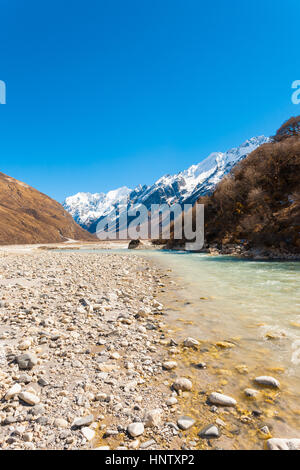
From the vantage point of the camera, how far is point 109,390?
12.4 ft

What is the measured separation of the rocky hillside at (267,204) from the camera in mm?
32125

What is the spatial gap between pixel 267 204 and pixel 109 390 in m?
40.7

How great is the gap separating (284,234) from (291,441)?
3362 centimetres

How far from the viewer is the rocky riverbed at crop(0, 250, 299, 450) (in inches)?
110

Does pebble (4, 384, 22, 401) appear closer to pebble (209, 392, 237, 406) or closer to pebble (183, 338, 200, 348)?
pebble (209, 392, 237, 406)

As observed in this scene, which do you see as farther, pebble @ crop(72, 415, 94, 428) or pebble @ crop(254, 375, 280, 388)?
pebble @ crop(254, 375, 280, 388)

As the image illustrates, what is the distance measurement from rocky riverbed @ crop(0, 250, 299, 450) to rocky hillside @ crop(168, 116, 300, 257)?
30966mm

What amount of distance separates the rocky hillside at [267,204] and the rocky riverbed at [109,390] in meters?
→ 31.0

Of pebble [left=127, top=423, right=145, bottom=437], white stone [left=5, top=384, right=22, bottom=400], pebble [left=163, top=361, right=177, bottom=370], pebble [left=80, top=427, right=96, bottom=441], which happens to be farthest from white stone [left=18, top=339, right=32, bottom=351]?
pebble [left=127, top=423, right=145, bottom=437]

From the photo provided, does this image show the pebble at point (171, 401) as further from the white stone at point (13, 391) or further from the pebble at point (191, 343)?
→ the white stone at point (13, 391)

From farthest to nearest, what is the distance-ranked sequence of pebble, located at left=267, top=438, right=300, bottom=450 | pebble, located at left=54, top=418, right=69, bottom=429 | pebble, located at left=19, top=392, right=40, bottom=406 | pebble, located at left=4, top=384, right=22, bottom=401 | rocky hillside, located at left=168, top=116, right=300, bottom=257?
rocky hillside, located at left=168, top=116, right=300, bottom=257, pebble, located at left=4, top=384, right=22, bottom=401, pebble, located at left=19, top=392, right=40, bottom=406, pebble, located at left=54, top=418, right=69, bottom=429, pebble, located at left=267, top=438, right=300, bottom=450

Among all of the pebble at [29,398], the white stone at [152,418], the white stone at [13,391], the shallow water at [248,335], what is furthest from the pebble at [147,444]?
the white stone at [13,391]

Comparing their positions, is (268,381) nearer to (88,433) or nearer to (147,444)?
(147,444)
